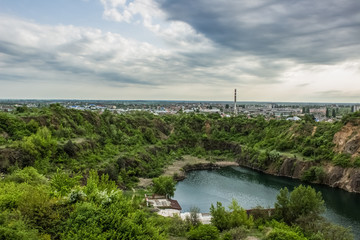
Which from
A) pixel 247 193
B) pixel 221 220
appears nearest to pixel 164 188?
pixel 247 193

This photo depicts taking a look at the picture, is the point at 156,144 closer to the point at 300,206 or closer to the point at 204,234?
the point at 300,206

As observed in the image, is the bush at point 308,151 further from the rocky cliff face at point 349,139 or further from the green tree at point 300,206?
the green tree at point 300,206

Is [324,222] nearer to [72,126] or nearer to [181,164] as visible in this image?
[181,164]

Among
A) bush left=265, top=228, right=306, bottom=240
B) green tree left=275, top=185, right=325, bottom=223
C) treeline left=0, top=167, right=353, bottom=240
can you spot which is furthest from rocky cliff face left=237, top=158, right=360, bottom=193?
bush left=265, top=228, right=306, bottom=240

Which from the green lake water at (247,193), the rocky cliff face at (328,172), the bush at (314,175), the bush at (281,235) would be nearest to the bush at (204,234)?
the bush at (281,235)

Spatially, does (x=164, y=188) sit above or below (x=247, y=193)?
above

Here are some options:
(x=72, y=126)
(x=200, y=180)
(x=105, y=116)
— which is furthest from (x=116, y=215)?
(x=105, y=116)
